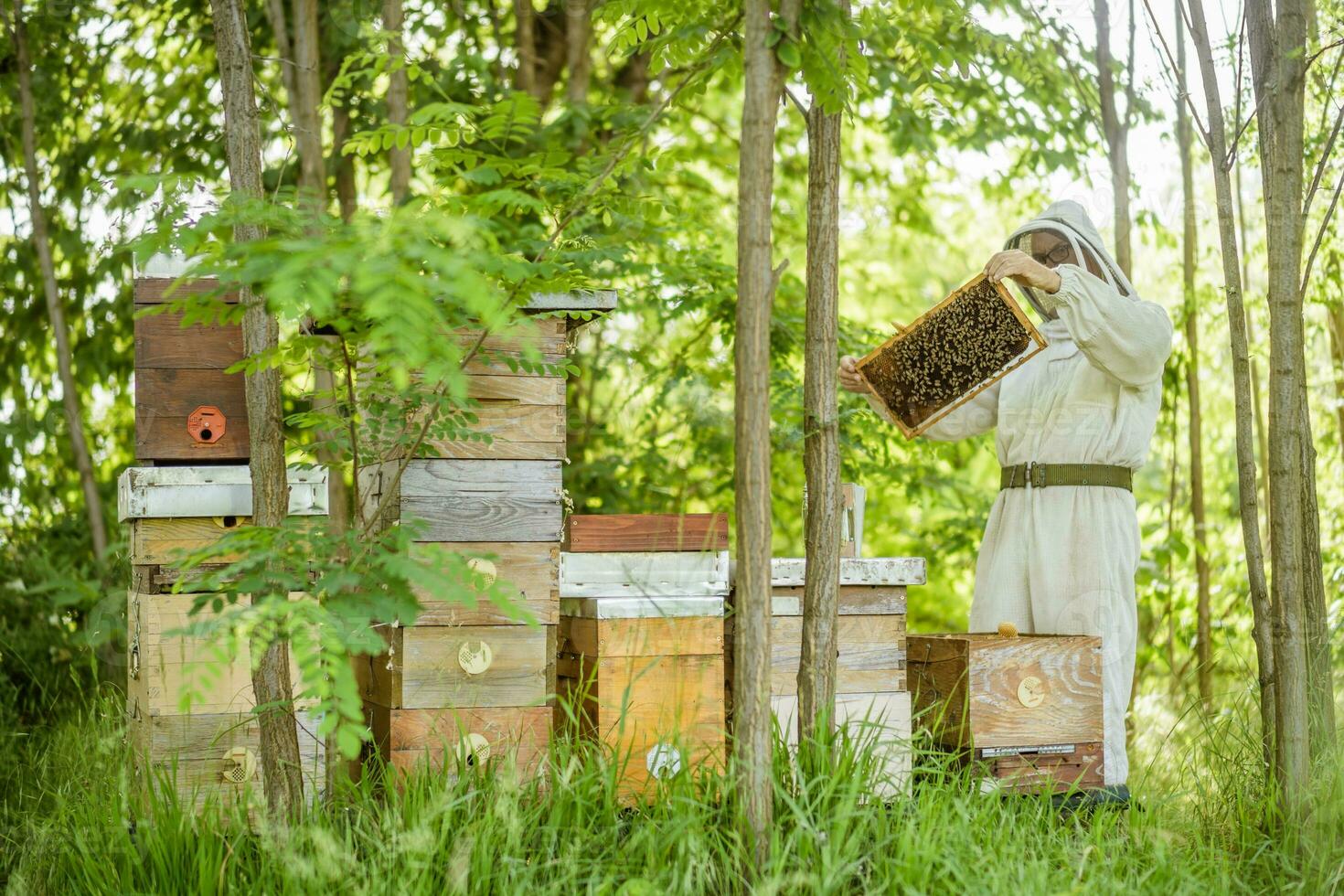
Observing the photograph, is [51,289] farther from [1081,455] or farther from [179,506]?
[1081,455]

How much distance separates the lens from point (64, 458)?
657 centimetres

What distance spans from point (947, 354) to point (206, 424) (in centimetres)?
218

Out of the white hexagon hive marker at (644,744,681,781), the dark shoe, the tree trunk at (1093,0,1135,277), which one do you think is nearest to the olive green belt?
the dark shoe

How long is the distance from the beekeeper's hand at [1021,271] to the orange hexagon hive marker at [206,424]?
2.20m

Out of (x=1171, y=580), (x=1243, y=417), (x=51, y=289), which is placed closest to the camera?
(x=1243, y=417)

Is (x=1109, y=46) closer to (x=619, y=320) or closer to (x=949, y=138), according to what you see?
(x=949, y=138)

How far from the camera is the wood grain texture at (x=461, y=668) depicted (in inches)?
121

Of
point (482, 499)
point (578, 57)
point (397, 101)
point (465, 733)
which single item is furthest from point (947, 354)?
point (578, 57)

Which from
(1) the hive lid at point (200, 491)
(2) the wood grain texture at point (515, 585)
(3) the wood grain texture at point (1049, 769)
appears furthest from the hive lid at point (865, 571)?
(1) the hive lid at point (200, 491)

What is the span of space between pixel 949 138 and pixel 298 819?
5312 millimetres

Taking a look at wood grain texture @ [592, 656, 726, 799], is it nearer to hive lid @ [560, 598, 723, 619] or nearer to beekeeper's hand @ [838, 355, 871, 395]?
hive lid @ [560, 598, 723, 619]

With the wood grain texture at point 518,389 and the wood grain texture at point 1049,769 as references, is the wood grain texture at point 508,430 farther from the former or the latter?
the wood grain texture at point 1049,769

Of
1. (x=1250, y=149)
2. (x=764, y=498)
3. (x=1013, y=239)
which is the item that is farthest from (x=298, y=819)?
(x=1250, y=149)

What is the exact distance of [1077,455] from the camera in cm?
375
